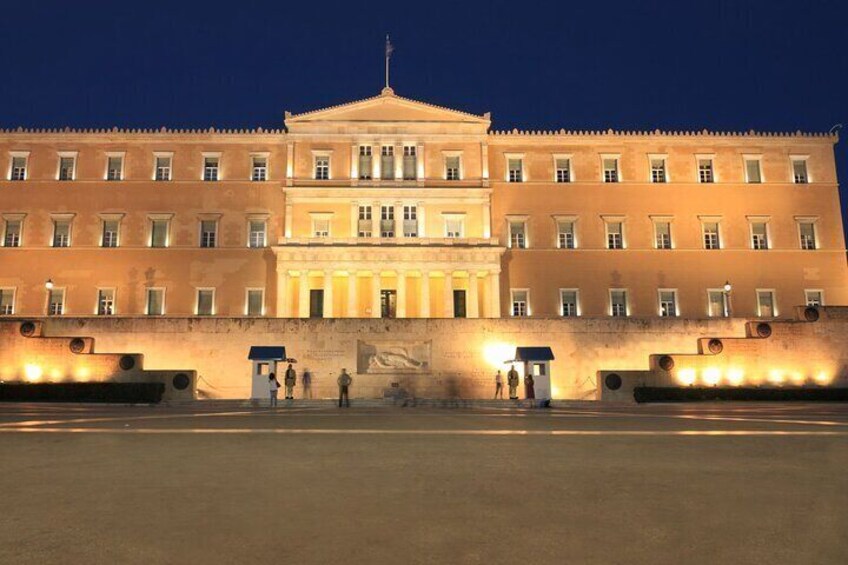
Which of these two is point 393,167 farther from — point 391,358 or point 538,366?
point 538,366

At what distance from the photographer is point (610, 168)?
155 ft

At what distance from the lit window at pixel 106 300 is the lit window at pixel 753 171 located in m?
43.5

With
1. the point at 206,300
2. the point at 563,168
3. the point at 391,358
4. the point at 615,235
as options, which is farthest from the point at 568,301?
the point at 206,300

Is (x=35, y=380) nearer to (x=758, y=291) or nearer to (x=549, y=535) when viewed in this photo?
(x=549, y=535)

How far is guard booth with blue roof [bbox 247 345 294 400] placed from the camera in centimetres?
2803

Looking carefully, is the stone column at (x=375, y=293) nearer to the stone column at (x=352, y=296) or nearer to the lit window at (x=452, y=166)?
the stone column at (x=352, y=296)

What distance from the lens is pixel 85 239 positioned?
146 ft

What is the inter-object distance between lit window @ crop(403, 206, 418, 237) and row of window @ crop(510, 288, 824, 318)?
7.62 meters

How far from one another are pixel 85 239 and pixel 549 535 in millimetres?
45948

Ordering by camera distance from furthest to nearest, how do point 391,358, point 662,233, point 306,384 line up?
point 662,233 < point 391,358 < point 306,384

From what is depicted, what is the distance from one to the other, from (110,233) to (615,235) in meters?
34.0

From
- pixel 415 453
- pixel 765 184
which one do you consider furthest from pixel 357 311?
pixel 415 453

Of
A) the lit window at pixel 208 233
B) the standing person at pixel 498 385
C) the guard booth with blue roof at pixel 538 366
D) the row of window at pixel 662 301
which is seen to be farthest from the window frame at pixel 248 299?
the guard booth with blue roof at pixel 538 366

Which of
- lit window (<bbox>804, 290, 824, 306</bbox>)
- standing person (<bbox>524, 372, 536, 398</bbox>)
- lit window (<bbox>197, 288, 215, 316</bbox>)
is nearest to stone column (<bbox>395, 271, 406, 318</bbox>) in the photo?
lit window (<bbox>197, 288, 215, 316</bbox>)
